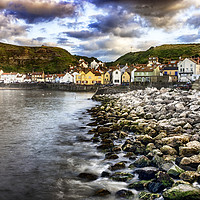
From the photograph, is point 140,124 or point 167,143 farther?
point 140,124

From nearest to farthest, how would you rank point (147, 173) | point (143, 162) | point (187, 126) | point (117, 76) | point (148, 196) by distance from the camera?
point (148, 196) → point (147, 173) → point (143, 162) → point (187, 126) → point (117, 76)

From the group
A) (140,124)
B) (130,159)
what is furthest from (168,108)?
(130,159)

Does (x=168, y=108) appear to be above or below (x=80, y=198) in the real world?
above

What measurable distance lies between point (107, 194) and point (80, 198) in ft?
3.19

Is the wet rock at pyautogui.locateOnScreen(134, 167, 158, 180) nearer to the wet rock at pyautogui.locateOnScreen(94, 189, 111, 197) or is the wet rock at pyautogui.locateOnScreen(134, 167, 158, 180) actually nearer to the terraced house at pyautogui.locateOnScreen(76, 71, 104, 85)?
the wet rock at pyautogui.locateOnScreen(94, 189, 111, 197)

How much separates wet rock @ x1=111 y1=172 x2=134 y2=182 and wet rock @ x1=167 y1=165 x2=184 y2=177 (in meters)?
1.50

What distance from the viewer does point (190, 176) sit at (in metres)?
8.06

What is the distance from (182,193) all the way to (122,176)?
2.73 m

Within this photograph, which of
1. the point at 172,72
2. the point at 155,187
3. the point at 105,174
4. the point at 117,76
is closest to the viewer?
the point at 155,187

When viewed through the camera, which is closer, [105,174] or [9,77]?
[105,174]

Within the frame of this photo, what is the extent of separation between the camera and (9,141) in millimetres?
16078

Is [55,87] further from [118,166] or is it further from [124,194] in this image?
[124,194]

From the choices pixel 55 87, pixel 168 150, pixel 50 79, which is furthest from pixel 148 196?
pixel 50 79

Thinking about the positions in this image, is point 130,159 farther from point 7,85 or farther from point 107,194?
point 7,85
